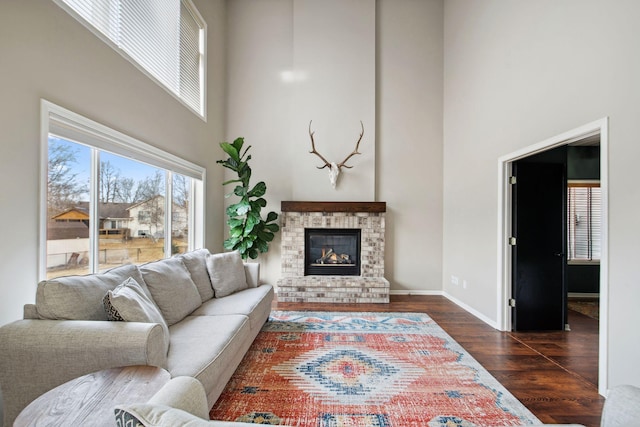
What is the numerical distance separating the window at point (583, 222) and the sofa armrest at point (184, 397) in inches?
242

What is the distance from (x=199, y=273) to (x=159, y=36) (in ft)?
8.66

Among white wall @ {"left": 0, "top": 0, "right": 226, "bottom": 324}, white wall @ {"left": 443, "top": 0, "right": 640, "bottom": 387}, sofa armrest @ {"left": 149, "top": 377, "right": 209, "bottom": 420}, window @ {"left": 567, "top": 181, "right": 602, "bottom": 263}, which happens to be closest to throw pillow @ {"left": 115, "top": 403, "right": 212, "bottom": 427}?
sofa armrest @ {"left": 149, "top": 377, "right": 209, "bottom": 420}

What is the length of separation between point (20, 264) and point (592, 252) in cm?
721

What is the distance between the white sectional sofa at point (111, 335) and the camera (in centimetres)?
141

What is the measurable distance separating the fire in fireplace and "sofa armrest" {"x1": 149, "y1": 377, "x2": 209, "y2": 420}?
3964 mm

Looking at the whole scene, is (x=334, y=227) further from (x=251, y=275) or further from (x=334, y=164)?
(x=251, y=275)

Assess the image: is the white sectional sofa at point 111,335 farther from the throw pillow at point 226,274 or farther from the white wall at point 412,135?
the white wall at point 412,135

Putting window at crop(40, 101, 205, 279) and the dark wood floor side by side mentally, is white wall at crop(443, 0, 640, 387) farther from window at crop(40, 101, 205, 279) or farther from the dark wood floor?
window at crop(40, 101, 205, 279)

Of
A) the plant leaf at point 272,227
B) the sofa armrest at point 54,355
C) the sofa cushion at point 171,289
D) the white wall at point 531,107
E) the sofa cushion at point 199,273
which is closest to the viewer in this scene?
the sofa armrest at point 54,355

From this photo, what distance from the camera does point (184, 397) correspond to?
2.99ft

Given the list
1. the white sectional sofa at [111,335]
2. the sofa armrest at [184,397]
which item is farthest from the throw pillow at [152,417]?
the white sectional sofa at [111,335]

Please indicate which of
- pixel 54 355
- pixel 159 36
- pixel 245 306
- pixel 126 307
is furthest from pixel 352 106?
pixel 54 355

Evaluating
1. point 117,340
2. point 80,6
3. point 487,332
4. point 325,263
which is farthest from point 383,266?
point 80,6

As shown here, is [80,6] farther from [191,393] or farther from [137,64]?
[191,393]
